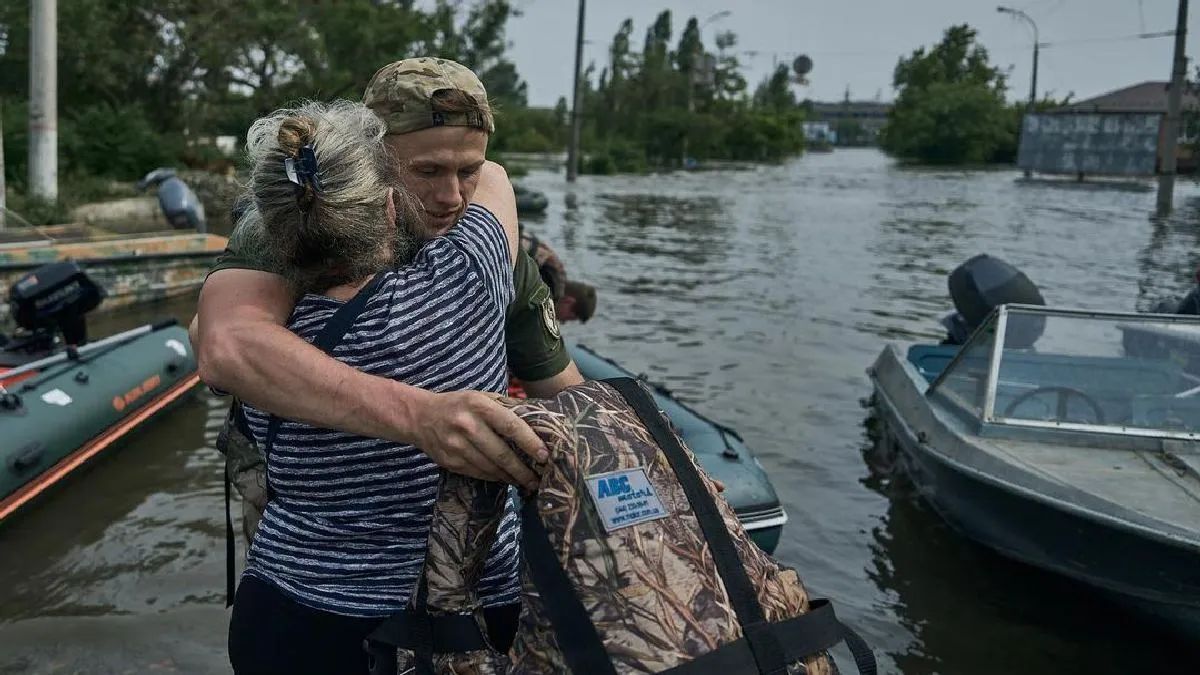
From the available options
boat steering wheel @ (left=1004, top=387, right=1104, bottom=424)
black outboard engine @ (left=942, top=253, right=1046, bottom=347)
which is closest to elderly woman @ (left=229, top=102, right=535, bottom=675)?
boat steering wheel @ (left=1004, top=387, right=1104, bottom=424)

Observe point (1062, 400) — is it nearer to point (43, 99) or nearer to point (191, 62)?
point (43, 99)

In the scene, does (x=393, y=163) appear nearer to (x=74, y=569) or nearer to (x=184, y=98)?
(x=74, y=569)

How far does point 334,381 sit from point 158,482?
6020 millimetres

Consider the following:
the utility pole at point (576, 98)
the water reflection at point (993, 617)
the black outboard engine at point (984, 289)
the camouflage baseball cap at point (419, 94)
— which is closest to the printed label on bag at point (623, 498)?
the camouflage baseball cap at point (419, 94)

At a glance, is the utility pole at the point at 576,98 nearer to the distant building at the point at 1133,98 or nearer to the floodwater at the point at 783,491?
the floodwater at the point at 783,491

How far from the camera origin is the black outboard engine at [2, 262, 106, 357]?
22.7 ft

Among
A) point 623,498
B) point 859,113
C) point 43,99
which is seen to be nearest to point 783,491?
point 623,498

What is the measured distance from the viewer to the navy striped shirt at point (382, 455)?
157 centimetres

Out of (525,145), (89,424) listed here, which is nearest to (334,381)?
(89,424)

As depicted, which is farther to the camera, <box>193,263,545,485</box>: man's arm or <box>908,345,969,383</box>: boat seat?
<box>908,345,969,383</box>: boat seat

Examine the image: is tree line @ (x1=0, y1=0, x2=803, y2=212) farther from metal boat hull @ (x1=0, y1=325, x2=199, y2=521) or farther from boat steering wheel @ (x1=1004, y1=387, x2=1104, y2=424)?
boat steering wheel @ (x1=1004, y1=387, x2=1104, y2=424)

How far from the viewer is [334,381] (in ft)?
4.90

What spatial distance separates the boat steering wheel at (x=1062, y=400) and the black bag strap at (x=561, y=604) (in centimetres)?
496

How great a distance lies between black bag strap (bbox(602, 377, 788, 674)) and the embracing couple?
20 centimetres
